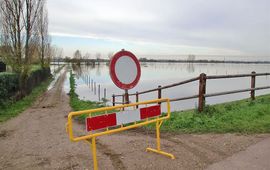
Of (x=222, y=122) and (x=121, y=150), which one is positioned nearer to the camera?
(x=121, y=150)

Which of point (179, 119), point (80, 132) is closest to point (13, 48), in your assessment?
point (80, 132)

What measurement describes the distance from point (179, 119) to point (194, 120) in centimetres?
41

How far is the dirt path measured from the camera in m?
4.18

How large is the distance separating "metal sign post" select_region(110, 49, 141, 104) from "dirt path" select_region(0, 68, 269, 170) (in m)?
1.31

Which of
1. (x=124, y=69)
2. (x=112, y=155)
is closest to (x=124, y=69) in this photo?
(x=124, y=69)

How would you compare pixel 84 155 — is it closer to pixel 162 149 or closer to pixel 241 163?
pixel 162 149

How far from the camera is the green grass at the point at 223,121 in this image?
6082mm

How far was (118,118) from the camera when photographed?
12.9 feet

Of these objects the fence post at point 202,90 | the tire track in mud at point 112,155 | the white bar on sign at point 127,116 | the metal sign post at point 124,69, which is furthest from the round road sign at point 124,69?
the fence post at point 202,90

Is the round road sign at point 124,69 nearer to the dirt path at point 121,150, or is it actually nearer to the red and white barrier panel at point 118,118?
the red and white barrier panel at point 118,118

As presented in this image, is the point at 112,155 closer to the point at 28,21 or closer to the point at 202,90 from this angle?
the point at 202,90

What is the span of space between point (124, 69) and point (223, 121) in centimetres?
383

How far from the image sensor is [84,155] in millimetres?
4637

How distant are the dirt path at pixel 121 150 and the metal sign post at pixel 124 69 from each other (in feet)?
4.31
